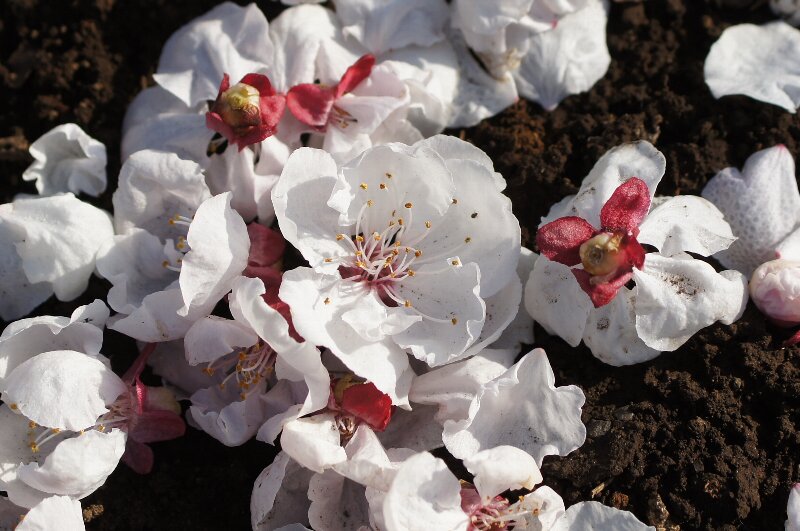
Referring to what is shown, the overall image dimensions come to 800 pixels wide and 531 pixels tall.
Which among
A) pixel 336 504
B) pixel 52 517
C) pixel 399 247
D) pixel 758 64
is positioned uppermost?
pixel 758 64

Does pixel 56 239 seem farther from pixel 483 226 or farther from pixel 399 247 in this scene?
pixel 483 226

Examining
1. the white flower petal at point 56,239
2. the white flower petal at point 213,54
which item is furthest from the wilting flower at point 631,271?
the white flower petal at point 56,239

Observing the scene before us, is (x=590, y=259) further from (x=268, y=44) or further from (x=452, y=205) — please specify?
(x=268, y=44)

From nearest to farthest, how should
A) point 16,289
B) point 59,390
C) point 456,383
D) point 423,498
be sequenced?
point 423,498 → point 59,390 → point 456,383 → point 16,289

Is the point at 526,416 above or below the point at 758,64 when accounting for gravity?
below

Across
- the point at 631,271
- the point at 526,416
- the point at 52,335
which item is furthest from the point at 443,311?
the point at 52,335

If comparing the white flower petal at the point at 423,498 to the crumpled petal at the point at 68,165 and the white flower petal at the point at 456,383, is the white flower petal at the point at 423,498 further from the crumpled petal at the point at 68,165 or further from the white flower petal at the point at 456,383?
the crumpled petal at the point at 68,165

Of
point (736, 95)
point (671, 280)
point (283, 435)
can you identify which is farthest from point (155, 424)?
point (736, 95)
